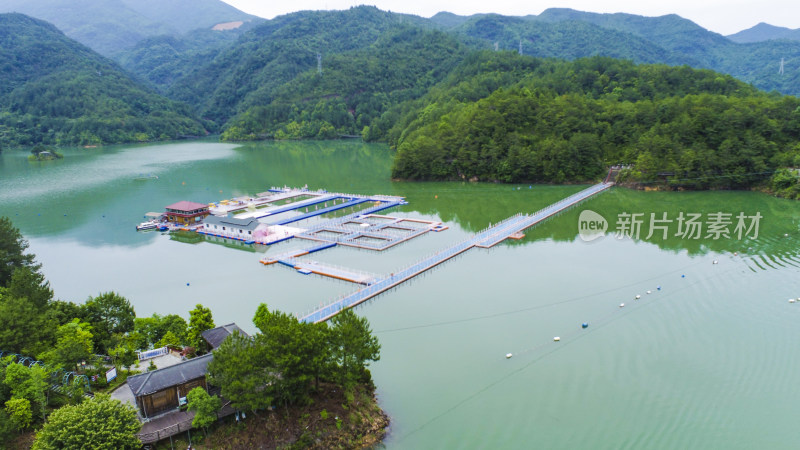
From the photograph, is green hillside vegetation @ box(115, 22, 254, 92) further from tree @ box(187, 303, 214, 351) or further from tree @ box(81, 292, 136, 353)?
tree @ box(187, 303, 214, 351)

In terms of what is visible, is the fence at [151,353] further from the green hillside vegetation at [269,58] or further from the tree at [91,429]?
the green hillside vegetation at [269,58]

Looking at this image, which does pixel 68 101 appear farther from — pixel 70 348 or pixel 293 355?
pixel 293 355

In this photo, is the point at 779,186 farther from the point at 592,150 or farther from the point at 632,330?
the point at 632,330

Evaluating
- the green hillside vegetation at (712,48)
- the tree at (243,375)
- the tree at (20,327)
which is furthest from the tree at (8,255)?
the green hillside vegetation at (712,48)

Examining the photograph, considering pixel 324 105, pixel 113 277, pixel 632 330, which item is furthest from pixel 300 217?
pixel 324 105

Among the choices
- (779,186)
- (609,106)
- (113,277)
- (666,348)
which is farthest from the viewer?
(609,106)

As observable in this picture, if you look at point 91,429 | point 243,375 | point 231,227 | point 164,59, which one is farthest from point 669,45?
point 91,429

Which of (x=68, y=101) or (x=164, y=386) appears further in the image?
(x=68, y=101)
